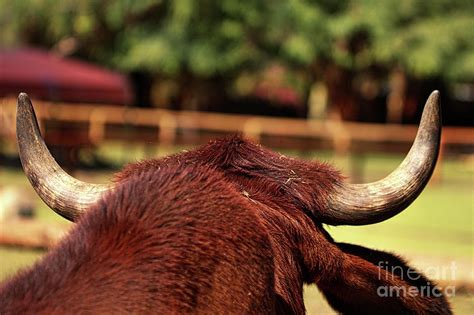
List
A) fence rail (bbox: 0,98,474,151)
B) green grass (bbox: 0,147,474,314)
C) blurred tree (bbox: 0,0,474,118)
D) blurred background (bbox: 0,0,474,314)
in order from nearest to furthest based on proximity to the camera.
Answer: green grass (bbox: 0,147,474,314), blurred background (bbox: 0,0,474,314), fence rail (bbox: 0,98,474,151), blurred tree (bbox: 0,0,474,118)

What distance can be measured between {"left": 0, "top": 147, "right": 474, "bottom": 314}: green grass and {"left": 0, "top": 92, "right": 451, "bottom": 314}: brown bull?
0.58 meters

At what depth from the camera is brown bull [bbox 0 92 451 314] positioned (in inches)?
107

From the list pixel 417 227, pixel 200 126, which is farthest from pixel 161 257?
pixel 200 126

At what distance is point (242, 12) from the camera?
3347cm

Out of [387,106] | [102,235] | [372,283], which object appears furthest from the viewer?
[387,106]

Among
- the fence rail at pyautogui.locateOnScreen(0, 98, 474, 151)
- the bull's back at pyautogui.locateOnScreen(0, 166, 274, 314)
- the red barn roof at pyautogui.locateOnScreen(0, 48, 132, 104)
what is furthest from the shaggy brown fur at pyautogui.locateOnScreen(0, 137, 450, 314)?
the red barn roof at pyautogui.locateOnScreen(0, 48, 132, 104)

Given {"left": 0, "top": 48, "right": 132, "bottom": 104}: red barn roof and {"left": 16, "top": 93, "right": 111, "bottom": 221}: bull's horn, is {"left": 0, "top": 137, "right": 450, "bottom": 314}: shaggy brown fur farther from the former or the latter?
{"left": 0, "top": 48, "right": 132, "bottom": 104}: red barn roof

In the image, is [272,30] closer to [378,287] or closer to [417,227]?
[417,227]

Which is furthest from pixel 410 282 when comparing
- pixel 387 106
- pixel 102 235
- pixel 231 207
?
pixel 387 106

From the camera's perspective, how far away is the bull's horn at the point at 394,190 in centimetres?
360

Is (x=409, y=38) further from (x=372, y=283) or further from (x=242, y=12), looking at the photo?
(x=372, y=283)

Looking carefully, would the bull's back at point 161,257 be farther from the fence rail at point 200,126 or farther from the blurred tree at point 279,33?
the blurred tree at point 279,33

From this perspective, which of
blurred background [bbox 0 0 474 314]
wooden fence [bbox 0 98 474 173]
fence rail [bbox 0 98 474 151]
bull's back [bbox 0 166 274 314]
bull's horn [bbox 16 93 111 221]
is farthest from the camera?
fence rail [bbox 0 98 474 151]

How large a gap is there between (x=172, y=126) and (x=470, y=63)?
39.0ft
